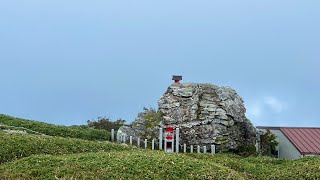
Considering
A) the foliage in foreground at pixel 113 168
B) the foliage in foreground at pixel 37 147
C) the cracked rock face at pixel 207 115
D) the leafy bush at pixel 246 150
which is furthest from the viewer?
the leafy bush at pixel 246 150

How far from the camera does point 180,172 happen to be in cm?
1190

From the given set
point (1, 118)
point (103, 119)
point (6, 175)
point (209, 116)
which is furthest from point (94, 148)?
point (103, 119)

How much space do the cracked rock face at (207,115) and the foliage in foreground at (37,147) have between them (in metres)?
7.21

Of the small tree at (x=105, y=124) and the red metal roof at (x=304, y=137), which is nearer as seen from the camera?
the red metal roof at (x=304, y=137)

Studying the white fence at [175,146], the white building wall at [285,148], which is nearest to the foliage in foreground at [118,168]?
the white fence at [175,146]

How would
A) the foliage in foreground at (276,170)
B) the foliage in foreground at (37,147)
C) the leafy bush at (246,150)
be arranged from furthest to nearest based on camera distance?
1. the leafy bush at (246,150)
2. the foliage in foreground at (37,147)
3. the foliage in foreground at (276,170)

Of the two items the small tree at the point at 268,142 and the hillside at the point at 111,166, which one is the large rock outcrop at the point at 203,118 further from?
the hillside at the point at 111,166

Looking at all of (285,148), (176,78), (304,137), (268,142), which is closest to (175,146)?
(176,78)

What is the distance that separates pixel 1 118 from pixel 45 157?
16736 mm

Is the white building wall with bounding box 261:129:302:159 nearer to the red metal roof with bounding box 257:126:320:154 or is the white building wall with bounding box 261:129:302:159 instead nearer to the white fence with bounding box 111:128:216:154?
the red metal roof with bounding box 257:126:320:154

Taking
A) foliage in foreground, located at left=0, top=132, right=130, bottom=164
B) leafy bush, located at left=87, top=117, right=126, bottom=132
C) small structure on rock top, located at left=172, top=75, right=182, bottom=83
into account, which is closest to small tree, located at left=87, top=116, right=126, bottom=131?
leafy bush, located at left=87, top=117, right=126, bottom=132

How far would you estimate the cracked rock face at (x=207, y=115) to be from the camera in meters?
23.2

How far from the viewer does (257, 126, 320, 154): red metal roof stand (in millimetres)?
23484

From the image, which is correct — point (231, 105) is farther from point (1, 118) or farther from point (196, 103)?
point (1, 118)
